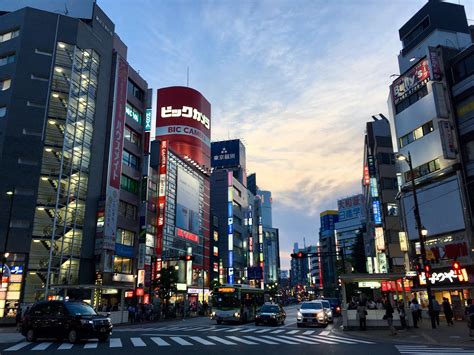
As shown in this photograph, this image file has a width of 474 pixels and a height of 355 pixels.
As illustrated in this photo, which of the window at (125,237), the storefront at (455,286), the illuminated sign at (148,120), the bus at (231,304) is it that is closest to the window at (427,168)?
the storefront at (455,286)

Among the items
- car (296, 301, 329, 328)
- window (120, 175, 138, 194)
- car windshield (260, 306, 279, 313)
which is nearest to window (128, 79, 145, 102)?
window (120, 175, 138, 194)

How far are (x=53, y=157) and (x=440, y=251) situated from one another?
4105 cm

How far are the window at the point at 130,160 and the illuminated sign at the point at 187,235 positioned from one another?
17012mm

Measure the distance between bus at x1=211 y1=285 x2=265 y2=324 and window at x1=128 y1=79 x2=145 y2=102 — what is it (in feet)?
114

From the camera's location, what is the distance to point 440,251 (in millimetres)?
37562

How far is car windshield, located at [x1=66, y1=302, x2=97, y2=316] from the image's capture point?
17.1 meters

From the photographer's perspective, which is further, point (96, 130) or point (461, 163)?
point (96, 130)

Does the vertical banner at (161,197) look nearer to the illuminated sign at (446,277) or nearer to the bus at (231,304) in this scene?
the bus at (231,304)

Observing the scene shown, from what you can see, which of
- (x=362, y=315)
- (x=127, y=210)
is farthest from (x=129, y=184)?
(x=362, y=315)

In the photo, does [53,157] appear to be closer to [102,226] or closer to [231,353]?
[102,226]

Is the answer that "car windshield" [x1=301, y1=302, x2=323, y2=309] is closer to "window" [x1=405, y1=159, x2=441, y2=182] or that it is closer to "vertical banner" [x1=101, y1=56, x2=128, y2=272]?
"window" [x1=405, y1=159, x2=441, y2=182]

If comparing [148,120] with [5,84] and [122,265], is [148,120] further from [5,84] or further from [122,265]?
[122,265]

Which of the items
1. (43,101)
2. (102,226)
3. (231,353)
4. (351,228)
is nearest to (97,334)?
(231,353)

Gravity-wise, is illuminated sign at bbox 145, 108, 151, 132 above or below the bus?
above
